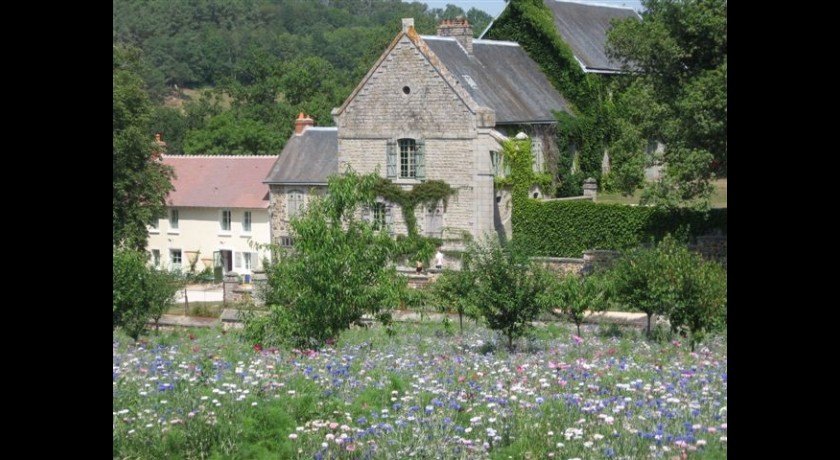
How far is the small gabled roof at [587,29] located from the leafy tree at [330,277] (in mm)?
28492

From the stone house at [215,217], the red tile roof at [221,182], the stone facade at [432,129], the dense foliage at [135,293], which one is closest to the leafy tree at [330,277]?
the dense foliage at [135,293]

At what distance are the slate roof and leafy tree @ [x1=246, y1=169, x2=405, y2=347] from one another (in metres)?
22.9

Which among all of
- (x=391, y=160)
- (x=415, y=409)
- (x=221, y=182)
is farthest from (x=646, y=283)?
(x=221, y=182)

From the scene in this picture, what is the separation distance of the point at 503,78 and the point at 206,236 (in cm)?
1846

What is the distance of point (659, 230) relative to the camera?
35.0m

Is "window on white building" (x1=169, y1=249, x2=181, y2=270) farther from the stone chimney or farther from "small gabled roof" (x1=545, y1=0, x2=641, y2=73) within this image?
"small gabled roof" (x1=545, y1=0, x2=641, y2=73)

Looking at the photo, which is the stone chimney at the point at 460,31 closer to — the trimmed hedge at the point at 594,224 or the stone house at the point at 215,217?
the trimmed hedge at the point at 594,224

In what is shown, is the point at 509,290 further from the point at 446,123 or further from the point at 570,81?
the point at 570,81

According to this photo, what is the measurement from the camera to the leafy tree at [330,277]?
1664 centimetres

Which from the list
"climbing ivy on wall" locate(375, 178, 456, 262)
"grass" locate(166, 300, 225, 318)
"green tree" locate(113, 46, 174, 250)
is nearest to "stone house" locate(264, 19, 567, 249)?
"climbing ivy on wall" locate(375, 178, 456, 262)

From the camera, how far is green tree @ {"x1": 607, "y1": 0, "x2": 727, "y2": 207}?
3026cm

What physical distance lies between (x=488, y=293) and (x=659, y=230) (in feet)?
58.9
